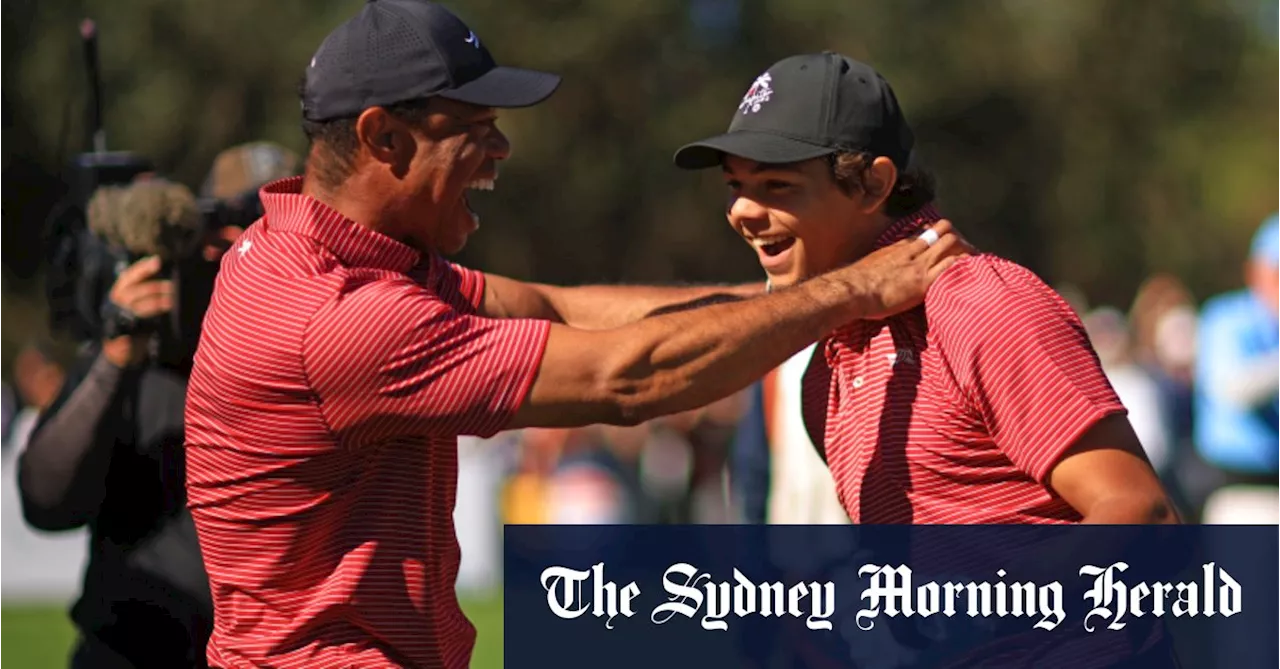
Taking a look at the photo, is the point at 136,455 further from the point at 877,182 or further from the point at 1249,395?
the point at 1249,395

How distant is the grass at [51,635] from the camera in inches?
446

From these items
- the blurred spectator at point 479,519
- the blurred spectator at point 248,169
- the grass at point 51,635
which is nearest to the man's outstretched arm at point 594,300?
the blurred spectator at point 248,169

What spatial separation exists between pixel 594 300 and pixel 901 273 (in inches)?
53.1

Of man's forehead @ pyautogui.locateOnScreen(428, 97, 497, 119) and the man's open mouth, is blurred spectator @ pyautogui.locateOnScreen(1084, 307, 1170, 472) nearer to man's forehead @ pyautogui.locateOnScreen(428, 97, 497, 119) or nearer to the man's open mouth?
the man's open mouth

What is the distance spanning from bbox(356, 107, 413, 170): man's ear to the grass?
22.3 ft

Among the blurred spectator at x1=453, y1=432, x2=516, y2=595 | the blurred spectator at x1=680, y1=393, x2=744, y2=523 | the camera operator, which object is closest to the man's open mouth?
the camera operator

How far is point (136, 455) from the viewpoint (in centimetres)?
517

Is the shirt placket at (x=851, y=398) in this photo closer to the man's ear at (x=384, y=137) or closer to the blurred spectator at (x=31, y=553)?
the man's ear at (x=384, y=137)

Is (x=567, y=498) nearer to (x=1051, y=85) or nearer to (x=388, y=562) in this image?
(x=388, y=562)

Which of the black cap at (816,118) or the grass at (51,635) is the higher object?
the grass at (51,635)

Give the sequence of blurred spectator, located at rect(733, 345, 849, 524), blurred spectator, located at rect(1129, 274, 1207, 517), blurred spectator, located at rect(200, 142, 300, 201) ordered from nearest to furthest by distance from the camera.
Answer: blurred spectator, located at rect(200, 142, 300, 201) < blurred spectator, located at rect(733, 345, 849, 524) < blurred spectator, located at rect(1129, 274, 1207, 517)

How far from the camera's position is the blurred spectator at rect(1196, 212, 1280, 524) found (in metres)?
8.78

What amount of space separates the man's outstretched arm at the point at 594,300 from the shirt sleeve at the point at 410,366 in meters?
1.02

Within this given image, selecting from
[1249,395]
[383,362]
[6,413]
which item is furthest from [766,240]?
[6,413]
